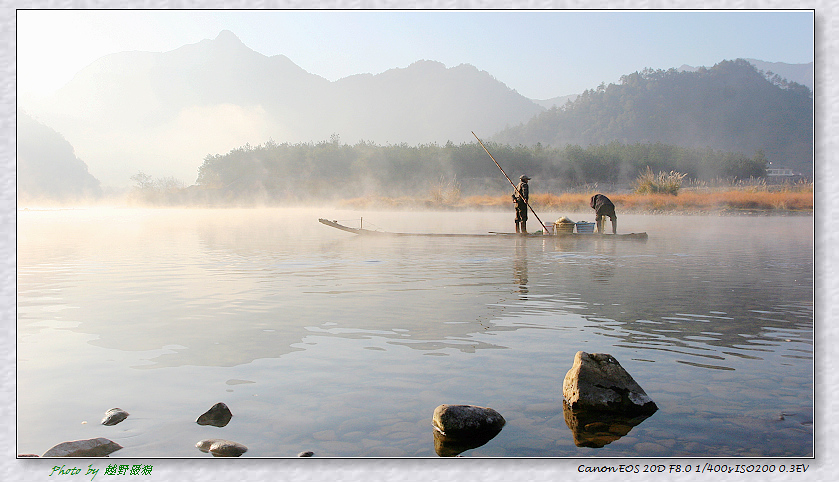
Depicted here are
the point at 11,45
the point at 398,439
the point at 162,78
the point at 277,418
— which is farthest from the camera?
the point at 162,78

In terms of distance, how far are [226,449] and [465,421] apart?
1.41 meters

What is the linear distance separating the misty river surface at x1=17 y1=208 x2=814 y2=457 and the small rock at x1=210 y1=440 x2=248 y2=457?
0.08 metres

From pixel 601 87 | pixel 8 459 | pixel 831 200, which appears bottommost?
pixel 8 459

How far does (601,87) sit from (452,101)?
77.0 feet

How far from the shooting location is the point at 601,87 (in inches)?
3477

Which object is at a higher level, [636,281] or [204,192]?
[204,192]

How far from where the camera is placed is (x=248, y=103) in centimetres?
4031

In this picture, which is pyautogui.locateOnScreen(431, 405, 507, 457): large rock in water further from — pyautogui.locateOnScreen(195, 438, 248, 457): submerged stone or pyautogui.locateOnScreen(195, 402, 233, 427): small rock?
pyautogui.locateOnScreen(195, 402, 233, 427): small rock

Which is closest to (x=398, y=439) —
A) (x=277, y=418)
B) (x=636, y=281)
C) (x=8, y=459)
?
(x=277, y=418)

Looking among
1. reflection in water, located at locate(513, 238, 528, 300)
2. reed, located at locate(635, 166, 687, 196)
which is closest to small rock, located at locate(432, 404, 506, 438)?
reflection in water, located at locate(513, 238, 528, 300)

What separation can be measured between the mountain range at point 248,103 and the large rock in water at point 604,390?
191 inches

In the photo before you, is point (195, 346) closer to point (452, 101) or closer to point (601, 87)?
point (601, 87)

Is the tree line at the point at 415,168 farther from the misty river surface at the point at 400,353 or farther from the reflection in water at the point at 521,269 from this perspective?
the misty river surface at the point at 400,353

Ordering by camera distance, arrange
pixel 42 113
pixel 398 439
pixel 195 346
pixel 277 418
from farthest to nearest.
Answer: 1. pixel 42 113
2. pixel 195 346
3. pixel 277 418
4. pixel 398 439
